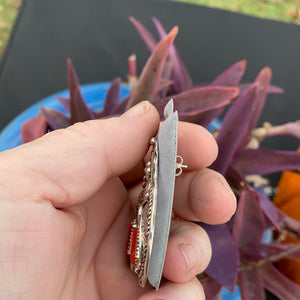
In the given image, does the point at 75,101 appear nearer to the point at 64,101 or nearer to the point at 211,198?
the point at 64,101

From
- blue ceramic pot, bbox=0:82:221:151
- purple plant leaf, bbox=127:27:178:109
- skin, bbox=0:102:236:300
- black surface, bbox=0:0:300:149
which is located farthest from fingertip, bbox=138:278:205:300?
black surface, bbox=0:0:300:149

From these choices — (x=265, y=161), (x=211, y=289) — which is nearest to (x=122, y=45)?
(x=265, y=161)

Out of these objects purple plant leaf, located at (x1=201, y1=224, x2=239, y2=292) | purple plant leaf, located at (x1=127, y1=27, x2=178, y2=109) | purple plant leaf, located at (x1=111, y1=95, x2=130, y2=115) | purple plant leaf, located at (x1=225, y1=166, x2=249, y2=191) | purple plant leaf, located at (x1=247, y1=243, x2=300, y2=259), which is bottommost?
purple plant leaf, located at (x1=247, y1=243, x2=300, y2=259)

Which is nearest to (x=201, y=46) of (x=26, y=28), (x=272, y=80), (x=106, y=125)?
(x=272, y=80)

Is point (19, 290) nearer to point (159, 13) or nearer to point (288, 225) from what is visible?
point (288, 225)

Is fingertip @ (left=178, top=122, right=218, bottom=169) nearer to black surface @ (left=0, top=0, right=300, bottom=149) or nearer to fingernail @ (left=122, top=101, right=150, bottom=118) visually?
fingernail @ (left=122, top=101, right=150, bottom=118)

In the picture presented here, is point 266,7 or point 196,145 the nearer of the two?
point 196,145

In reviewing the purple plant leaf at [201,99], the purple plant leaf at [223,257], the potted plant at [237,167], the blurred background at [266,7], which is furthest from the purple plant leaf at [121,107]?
the blurred background at [266,7]

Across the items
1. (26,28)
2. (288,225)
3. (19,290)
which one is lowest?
(288,225)
